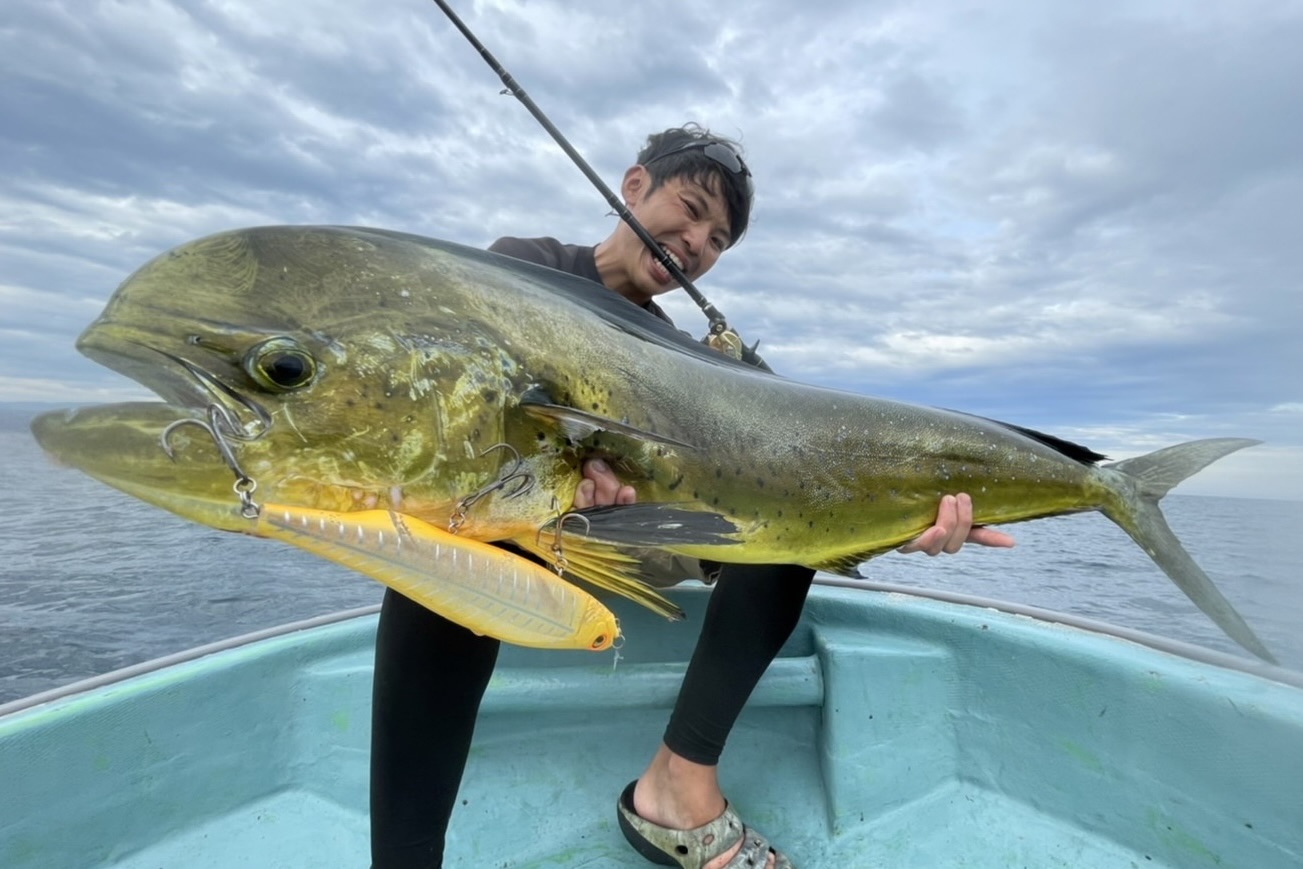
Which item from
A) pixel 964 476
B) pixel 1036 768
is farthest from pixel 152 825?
pixel 1036 768

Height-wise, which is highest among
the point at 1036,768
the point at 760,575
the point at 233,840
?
the point at 760,575

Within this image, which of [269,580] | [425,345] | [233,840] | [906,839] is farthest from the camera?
[269,580]

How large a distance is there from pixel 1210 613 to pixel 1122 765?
56 cm

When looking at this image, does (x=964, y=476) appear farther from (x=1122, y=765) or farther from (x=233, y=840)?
(x=233, y=840)

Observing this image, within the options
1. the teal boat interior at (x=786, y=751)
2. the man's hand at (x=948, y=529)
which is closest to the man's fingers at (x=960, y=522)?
the man's hand at (x=948, y=529)

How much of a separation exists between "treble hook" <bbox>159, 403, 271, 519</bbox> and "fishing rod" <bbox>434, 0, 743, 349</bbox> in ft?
5.95

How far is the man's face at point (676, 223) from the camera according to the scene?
8.86 feet

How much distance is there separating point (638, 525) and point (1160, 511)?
1.90 metres

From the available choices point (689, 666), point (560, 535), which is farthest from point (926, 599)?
point (560, 535)

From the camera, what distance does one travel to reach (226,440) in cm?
102

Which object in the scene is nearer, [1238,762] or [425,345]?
[425,345]

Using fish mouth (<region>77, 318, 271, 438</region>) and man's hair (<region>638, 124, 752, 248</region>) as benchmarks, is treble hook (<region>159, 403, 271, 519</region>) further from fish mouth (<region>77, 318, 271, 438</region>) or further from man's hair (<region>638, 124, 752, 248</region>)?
man's hair (<region>638, 124, 752, 248</region>)

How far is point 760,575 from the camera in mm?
2064

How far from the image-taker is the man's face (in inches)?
106
